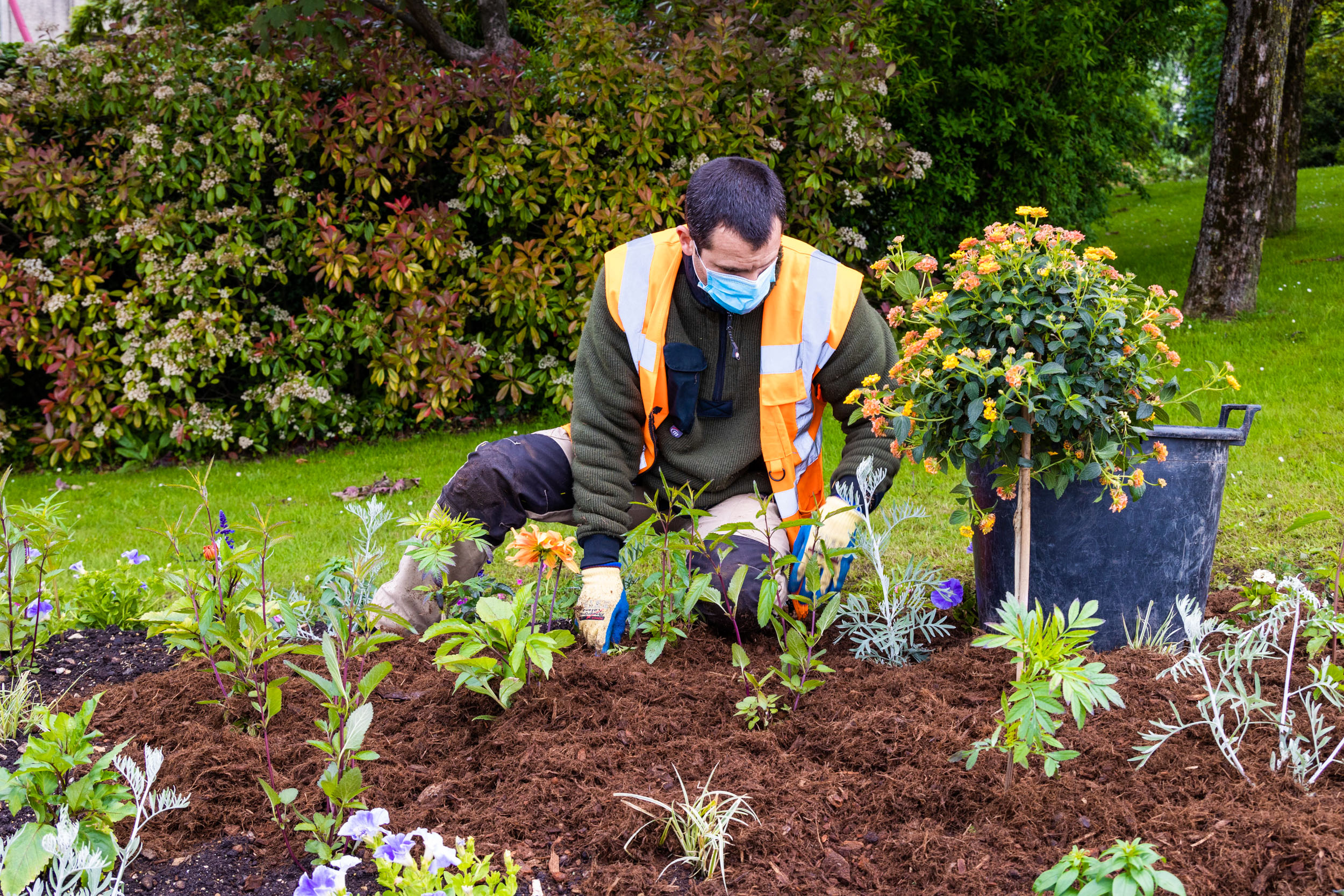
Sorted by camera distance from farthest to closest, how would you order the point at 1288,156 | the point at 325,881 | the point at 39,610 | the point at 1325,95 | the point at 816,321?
the point at 1325,95 → the point at 1288,156 → the point at 816,321 → the point at 39,610 → the point at 325,881

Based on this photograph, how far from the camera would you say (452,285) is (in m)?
6.12

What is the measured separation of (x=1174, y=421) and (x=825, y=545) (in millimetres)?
3722

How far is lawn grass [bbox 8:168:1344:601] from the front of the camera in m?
4.05

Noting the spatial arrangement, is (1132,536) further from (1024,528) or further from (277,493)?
(277,493)

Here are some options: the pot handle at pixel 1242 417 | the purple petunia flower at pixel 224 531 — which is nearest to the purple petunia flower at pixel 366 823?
the purple petunia flower at pixel 224 531

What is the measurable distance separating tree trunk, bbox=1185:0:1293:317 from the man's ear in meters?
5.99

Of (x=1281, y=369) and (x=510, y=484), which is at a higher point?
(x=510, y=484)

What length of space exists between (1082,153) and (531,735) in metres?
7.31

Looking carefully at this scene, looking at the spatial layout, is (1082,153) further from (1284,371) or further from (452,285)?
(452,285)

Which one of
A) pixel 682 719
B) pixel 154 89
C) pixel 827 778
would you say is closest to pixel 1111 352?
pixel 827 778

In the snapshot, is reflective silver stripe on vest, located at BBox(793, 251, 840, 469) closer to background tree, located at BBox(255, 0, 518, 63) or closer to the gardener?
the gardener

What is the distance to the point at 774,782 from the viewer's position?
1.95 m

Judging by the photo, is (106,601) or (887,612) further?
(106,601)

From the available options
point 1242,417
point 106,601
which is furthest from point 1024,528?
point 106,601
